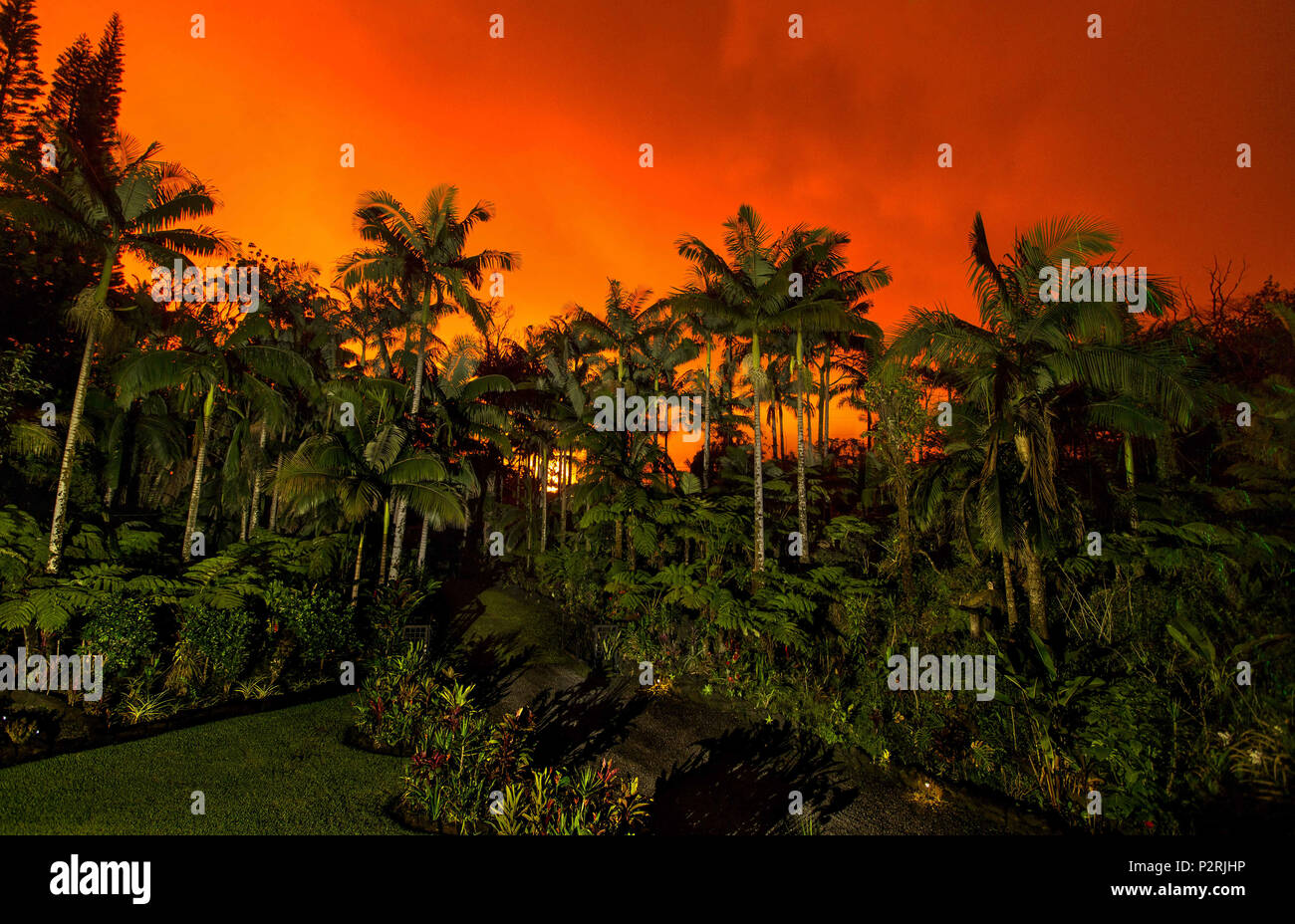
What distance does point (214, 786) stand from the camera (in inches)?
279

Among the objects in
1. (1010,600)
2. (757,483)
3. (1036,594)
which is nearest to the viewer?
(1036,594)

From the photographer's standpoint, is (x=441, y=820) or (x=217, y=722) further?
(x=217, y=722)

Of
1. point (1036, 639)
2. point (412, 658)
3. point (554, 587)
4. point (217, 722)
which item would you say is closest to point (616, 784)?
point (412, 658)

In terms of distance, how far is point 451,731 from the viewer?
7836mm

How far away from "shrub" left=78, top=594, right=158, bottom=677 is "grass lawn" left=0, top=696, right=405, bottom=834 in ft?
6.25

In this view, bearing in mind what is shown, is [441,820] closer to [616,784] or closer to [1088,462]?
[616,784]

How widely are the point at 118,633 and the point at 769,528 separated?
15138 mm

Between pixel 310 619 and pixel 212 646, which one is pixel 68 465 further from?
pixel 310 619

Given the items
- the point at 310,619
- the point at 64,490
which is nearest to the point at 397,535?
the point at 310,619

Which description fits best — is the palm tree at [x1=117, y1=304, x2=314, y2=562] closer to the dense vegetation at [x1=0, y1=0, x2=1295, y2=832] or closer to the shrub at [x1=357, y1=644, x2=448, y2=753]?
the dense vegetation at [x1=0, y1=0, x2=1295, y2=832]

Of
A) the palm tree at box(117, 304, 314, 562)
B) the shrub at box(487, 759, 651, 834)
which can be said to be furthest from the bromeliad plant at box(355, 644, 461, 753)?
the palm tree at box(117, 304, 314, 562)

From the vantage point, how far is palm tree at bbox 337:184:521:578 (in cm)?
1750

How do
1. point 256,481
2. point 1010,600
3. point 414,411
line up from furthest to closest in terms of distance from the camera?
1. point 256,481
2. point 414,411
3. point 1010,600
